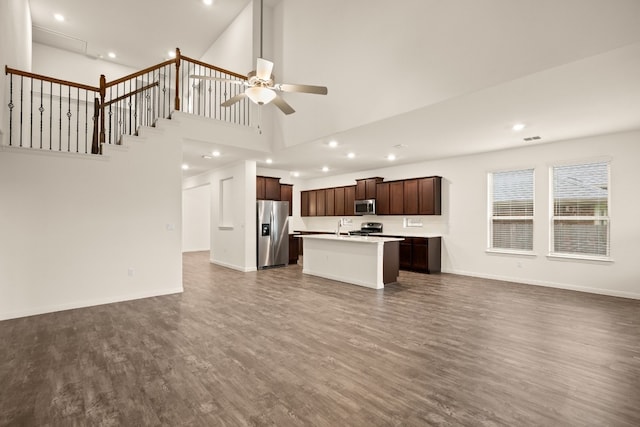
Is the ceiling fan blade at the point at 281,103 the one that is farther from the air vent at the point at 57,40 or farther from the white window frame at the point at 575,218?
the air vent at the point at 57,40

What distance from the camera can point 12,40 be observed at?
4449mm

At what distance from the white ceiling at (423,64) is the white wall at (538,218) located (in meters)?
0.46

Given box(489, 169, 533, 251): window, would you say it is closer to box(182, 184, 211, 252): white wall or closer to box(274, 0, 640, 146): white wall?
box(274, 0, 640, 146): white wall

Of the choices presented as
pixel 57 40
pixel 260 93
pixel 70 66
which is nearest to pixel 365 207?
pixel 260 93

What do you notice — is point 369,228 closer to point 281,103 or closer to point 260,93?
point 281,103

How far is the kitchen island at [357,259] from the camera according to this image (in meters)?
5.90

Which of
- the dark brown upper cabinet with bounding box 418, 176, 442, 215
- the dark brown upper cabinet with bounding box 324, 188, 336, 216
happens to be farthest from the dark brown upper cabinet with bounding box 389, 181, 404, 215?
the dark brown upper cabinet with bounding box 324, 188, 336, 216

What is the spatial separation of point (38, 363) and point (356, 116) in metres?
4.92

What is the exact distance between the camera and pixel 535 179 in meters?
6.34

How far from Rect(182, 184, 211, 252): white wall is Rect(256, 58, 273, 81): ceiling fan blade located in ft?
30.8

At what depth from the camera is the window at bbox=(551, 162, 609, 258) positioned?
5.60 meters

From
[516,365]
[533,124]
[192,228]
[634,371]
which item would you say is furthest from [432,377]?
[192,228]

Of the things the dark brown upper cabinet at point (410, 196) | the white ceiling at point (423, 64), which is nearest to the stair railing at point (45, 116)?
the white ceiling at point (423, 64)

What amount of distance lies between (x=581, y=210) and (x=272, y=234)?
22.3 feet
